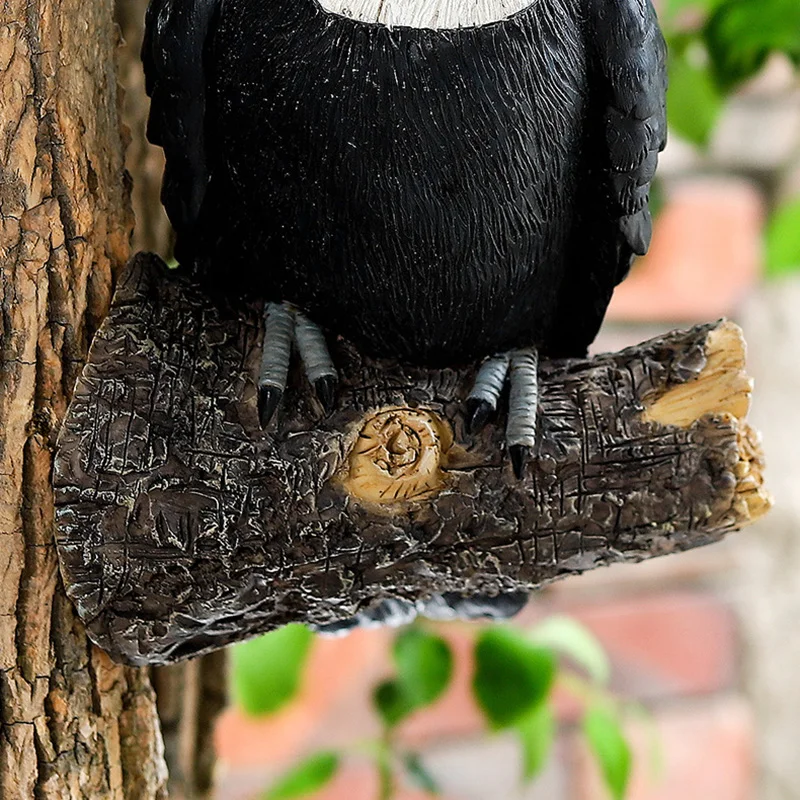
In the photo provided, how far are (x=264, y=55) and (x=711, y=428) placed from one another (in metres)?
0.28

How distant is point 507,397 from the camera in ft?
1.80

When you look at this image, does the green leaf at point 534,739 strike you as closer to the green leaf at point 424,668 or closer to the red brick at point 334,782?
the green leaf at point 424,668

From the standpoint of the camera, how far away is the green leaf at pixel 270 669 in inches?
32.8

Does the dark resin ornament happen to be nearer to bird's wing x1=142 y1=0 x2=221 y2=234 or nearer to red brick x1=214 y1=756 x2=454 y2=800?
bird's wing x1=142 y1=0 x2=221 y2=234

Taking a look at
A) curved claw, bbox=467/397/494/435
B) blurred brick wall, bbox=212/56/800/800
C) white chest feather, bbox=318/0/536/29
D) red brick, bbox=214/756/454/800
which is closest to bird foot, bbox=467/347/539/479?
curved claw, bbox=467/397/494/435

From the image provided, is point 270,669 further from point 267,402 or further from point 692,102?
point 692,102

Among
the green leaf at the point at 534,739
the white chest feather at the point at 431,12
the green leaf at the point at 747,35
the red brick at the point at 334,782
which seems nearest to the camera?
the white chest feather at the point at 431,12

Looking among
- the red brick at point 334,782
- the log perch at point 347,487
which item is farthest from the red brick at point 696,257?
the log perch at point 347,487

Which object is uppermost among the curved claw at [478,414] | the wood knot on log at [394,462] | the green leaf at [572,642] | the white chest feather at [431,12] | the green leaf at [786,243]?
the green leaf at [786,243]

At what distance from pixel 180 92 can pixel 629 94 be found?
0.72 feet

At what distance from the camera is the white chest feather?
50cm

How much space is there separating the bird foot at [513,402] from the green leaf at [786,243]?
356mm

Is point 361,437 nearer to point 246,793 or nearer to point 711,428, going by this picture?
point 711,428

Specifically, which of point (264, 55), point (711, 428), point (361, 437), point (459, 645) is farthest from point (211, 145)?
point (459, 645)
